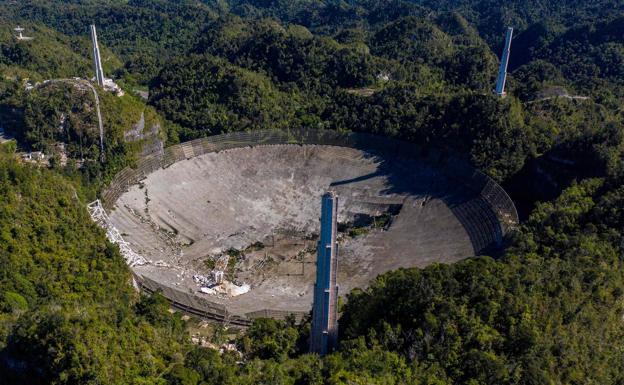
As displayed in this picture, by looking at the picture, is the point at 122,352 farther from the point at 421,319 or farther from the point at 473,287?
the point at 473,287

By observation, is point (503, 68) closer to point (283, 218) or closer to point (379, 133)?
point (379, 133)

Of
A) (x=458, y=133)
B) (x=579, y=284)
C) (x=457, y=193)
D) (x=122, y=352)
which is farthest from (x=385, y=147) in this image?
(x=122, y=352)

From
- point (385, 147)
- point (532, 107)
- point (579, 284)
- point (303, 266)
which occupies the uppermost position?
point (532, 107)

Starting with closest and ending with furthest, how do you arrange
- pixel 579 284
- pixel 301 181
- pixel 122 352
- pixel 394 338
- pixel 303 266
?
1. pixel 122 352
2. pixel 394 338
3. pixel 579 284
4. pixel 303 266
5. pixel 301 181

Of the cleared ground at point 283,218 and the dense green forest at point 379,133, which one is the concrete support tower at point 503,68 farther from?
the cleared ground at point 283,218

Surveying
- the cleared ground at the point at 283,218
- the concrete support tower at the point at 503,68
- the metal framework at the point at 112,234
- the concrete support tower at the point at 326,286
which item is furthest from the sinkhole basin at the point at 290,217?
the concrete support tower at the point at 503,68

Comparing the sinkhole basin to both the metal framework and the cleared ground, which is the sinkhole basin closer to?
the cleared ground
